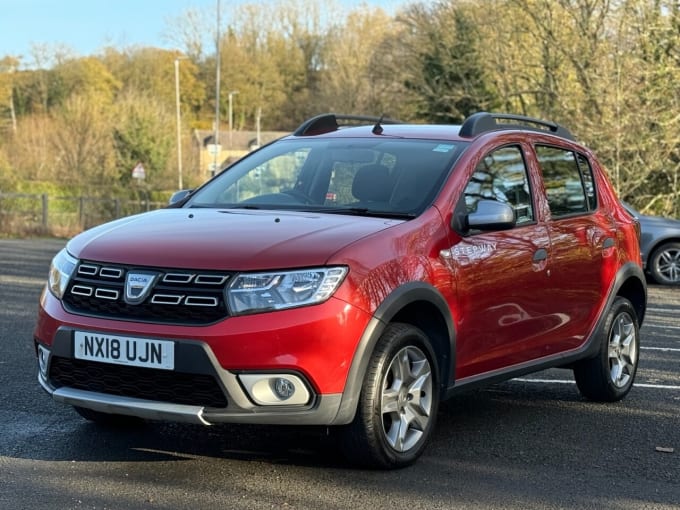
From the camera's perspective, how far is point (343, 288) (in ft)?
14.1

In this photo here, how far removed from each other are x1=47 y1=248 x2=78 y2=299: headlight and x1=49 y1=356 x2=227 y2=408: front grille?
1.13ft

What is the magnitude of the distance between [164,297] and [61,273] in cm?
75

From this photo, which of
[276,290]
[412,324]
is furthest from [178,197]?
[276,290]

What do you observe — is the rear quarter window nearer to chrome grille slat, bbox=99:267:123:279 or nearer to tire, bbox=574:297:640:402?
tire, bbox=574:297:640:402

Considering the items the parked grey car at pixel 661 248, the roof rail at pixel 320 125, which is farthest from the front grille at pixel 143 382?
the parked grey car at pixel 661 248

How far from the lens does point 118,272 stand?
4441 mm

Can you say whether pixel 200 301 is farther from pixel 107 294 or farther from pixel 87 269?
pixel 87 269

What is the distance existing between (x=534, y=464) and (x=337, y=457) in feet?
3.27

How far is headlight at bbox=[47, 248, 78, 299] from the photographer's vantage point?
15.3 feet

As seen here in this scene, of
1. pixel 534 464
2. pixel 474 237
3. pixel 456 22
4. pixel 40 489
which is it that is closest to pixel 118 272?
pixel 40 489

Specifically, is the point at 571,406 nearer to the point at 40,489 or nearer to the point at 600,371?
the point at 600,371

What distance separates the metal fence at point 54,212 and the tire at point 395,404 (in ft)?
83.6

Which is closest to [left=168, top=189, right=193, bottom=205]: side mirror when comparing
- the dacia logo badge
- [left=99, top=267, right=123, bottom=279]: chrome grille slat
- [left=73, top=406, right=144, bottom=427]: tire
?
[left=73, top=406, right=144, bottom=427]: tire

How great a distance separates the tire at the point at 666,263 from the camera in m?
15.7
